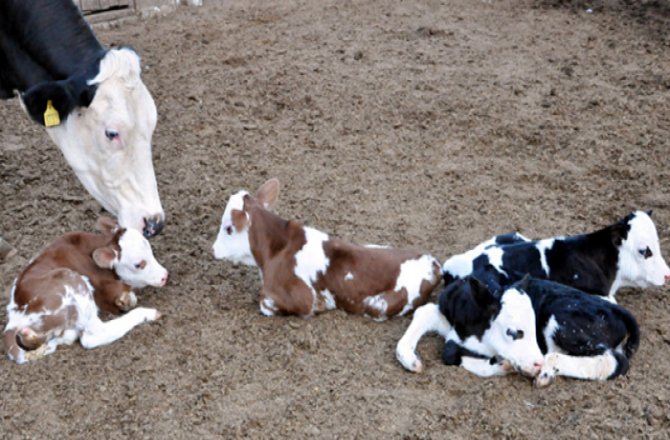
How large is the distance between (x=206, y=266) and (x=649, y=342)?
2647mm

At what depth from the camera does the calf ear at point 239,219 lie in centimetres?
484

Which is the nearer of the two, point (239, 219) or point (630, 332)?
point (630, 332)

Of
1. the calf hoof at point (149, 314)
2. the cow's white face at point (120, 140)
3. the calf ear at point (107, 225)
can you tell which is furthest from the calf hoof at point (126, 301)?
the cow's white face at point (120, 140)

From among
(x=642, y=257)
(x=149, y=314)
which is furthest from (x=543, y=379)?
(x=149, y=314)

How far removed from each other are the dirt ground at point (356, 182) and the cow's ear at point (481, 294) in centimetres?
37

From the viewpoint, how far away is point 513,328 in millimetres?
4035

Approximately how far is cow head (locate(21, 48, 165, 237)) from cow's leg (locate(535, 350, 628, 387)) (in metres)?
2.50

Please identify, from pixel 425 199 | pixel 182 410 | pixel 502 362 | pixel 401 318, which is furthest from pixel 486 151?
pixel 182 410

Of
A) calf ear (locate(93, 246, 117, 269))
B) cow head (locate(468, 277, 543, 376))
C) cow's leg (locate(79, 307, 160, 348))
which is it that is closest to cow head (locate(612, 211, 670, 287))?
cow head (locate(468, 277, 543, 376))

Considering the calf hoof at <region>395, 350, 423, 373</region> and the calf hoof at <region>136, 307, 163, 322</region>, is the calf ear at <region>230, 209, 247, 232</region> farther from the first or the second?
the calf hoof at <region>395, 350, 423, 373</region>

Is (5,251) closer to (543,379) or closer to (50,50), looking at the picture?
(50,50)

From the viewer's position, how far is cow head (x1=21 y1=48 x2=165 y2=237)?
5.08 m

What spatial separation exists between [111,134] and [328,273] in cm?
160

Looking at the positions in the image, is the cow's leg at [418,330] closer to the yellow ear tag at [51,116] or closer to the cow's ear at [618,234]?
the cow's ear at [618,234]
